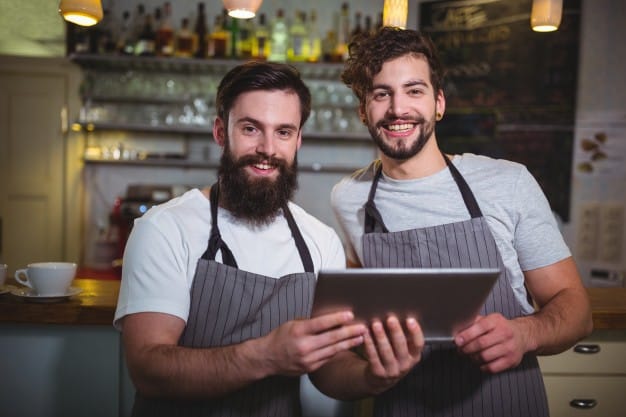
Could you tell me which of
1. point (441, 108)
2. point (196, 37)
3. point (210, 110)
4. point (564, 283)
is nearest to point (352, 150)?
point (210, 110)

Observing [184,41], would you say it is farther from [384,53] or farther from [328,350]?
[328,350]

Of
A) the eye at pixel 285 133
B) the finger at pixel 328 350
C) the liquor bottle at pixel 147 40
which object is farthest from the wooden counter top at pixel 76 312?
the liquor bottle at pixel 147 40

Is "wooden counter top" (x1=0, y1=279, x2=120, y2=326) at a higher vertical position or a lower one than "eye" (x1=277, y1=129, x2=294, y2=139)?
lower

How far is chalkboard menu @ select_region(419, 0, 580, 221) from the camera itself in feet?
12.3

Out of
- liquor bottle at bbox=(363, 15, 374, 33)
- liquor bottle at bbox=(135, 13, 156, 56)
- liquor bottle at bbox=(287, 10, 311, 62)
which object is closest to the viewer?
liquor bottle at bbox=(135, 13, 156, 56)

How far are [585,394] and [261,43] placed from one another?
307 cm

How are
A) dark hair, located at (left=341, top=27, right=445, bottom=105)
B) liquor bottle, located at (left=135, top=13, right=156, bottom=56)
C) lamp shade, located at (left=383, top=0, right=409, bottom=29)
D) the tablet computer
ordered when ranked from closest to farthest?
the tablet computer < dark hair, located at (left=341, top=27, right=445, bottom=105) < lamp shade, located at (left=383, top=0, right=409, bottom=29) < liquor bottle, located at (left=135, top=13, right=156, bottom=56)

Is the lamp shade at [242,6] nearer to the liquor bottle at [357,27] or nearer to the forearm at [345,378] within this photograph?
the forearm at [345,378]

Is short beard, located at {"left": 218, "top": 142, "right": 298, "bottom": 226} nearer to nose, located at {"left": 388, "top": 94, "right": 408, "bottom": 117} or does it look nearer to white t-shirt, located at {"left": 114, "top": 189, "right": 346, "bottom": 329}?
white t-shirt, located at {"left": 114, "top": 189, "right": 346, "bottom": 329}

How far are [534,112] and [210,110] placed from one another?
2.18 metres

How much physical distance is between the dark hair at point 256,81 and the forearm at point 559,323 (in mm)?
767

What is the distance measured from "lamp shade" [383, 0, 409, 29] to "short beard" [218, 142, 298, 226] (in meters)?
0.59

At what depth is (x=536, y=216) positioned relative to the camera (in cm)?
152

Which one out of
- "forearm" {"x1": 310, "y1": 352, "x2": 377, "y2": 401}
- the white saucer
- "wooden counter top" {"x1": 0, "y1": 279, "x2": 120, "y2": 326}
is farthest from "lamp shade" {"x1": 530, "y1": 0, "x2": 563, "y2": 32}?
the white saucer
